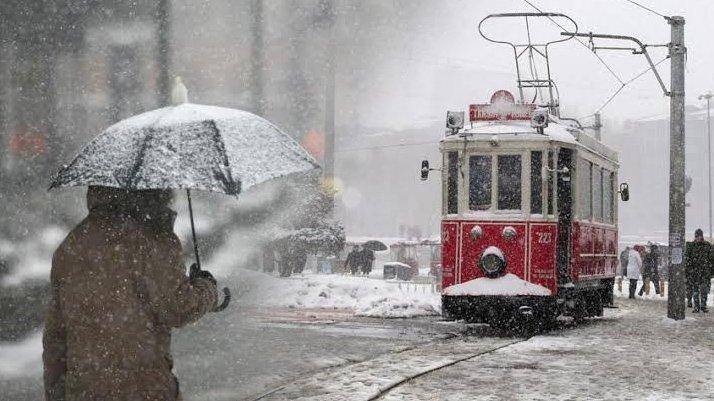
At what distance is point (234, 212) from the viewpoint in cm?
2345

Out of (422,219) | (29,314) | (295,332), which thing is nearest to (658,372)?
(295,332)

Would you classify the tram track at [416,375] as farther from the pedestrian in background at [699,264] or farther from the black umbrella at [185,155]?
the pedestrian in background at [699,264]

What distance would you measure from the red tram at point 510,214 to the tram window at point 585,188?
5 cm

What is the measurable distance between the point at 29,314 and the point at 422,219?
3646 inches

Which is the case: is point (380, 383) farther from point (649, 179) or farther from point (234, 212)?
point (649, 179)

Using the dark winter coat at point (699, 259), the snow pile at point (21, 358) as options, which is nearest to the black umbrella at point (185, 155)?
the snow pile at point (21, 358)

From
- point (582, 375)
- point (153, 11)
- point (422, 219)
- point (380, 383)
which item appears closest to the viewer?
point (380, 383)

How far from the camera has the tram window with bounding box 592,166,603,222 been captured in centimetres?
1723

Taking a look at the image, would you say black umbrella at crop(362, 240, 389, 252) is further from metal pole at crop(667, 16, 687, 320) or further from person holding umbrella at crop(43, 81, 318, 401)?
person holding umbrella at crop(43, 81, 318, 401)

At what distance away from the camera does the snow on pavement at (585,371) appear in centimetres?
848

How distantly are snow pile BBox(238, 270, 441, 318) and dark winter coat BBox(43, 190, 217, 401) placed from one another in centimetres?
1544

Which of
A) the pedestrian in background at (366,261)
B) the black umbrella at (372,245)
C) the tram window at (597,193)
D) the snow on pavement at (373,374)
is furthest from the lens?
the black umbrella at (372,245)

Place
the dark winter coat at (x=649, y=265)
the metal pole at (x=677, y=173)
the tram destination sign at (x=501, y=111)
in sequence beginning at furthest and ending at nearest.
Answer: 1. the dark winter coat at (x=649, y=265)
2. the metal pole at (x=677, y=173)
3. the tram destination sign at (x=501, y=111)

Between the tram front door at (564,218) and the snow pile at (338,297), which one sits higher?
the tram front door at (564,218)
